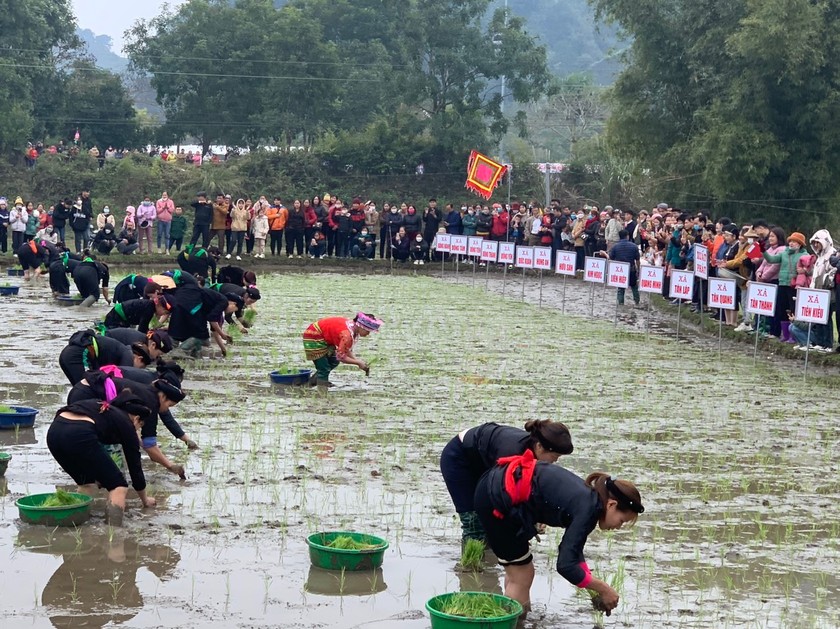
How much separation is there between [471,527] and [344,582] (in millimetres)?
817

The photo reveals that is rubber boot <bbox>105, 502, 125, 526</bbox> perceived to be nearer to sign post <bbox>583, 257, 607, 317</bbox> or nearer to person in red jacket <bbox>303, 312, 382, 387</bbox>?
person in red jacket <bbox>303, 312, 382, 387</bbox>

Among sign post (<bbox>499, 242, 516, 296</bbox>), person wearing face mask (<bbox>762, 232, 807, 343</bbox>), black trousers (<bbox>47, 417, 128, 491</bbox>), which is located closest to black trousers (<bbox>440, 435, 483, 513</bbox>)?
black trousers (<bbox>47, 417, 128, 491</bbox>)

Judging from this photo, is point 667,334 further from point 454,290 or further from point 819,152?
point 819,152

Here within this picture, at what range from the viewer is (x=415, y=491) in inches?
374

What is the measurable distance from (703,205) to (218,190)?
17207 millimetres

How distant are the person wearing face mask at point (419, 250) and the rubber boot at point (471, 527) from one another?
24.8 meters

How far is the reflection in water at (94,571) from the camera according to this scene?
22.1 ft

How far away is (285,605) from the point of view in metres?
7.01

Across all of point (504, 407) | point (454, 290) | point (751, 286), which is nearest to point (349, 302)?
point (454, 290)

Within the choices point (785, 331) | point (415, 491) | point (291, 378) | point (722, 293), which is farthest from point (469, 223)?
point (415, 491)

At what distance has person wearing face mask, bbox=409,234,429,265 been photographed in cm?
3244

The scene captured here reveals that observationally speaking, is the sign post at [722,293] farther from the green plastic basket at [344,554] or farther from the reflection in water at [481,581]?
the green plastic basket at [344,554]

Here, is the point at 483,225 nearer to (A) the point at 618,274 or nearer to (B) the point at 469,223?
(B) the point at 469,223

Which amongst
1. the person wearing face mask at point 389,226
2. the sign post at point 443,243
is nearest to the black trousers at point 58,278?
the sign post at point 443,243
